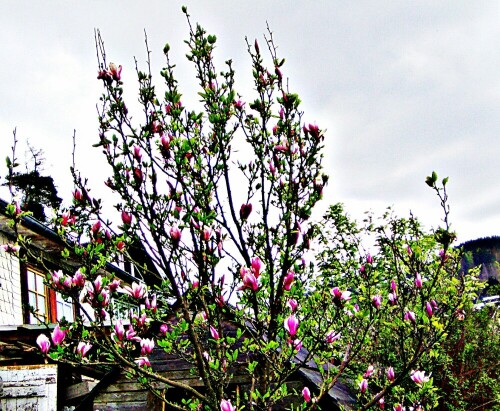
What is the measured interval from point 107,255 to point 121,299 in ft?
1.74

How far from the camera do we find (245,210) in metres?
→ 4.13

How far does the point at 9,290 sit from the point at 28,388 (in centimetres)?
291

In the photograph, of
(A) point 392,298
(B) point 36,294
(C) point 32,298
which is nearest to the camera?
(A) point 392,298

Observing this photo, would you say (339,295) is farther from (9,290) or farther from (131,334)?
(9,290)

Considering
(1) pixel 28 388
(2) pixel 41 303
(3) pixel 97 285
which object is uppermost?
(2) pixel 41 303

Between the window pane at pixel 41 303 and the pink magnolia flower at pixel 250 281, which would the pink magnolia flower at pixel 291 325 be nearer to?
the pink magnolia flower at pixel 250 281

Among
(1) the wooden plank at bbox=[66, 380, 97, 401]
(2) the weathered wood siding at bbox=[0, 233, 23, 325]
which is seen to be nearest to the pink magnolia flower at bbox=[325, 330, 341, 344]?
(1) the wooden plank at bbox=[66, 380, 97, 401]

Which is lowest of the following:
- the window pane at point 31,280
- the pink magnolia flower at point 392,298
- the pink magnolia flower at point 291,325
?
the pink magnolia flower at point 291,325

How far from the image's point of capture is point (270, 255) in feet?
13.8

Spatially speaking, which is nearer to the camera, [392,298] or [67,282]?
[67,282]

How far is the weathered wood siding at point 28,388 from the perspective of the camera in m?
7.01

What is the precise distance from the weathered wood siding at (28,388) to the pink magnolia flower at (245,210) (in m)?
4.41

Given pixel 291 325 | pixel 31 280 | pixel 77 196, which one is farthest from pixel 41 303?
pixel 291 325

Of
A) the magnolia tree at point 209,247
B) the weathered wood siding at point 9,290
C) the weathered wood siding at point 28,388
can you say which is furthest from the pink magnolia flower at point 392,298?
the weathered wood siding at point 9,290
